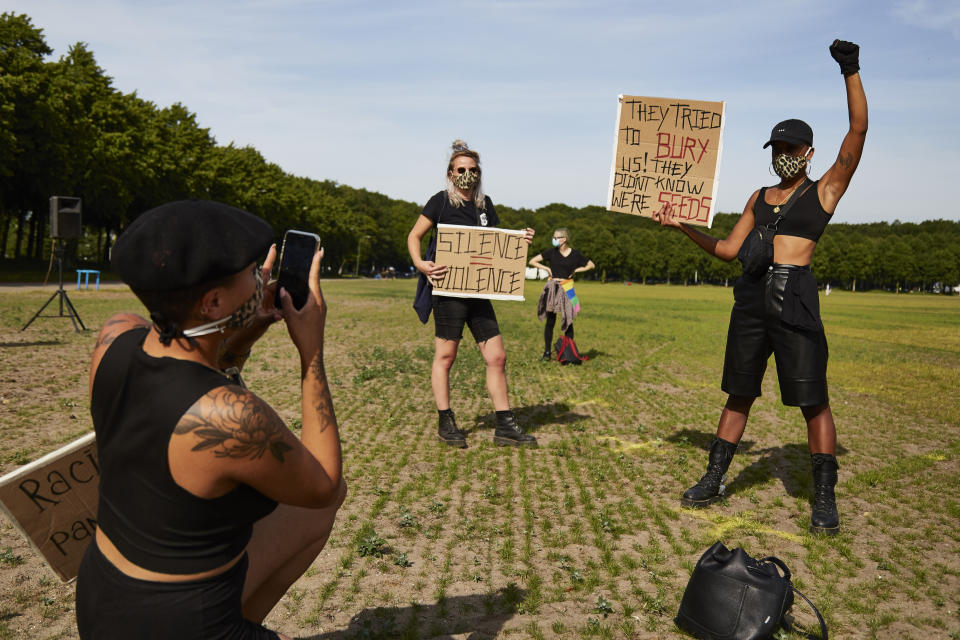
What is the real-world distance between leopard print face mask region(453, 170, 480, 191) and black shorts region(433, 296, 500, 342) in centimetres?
104

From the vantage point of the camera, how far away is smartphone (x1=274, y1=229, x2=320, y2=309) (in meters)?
2.09

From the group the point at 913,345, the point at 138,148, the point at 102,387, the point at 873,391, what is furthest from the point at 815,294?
the point at 138,148

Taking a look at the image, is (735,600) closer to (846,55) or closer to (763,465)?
(846,55)

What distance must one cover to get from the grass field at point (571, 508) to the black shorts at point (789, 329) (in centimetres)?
99

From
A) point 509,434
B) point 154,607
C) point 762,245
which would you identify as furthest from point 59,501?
point 509,434

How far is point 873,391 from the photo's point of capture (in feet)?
38.1

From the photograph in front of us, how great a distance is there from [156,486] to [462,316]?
5000 millimetres

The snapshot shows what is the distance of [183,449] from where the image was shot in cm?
171

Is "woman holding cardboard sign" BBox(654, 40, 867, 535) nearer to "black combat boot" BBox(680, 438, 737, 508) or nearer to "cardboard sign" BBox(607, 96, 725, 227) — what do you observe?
"black combat boot" BBox(680, 438, 737, 508)

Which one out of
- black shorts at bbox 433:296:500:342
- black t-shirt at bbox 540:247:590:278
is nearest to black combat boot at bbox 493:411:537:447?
black shorts at bbox 433:296:500:342

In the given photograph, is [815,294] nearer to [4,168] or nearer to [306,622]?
[306,622]

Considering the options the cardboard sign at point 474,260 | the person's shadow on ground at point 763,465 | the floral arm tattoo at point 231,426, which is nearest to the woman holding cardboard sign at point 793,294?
the person's shadow on ground at point 763,465

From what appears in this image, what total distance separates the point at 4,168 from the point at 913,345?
131 ft

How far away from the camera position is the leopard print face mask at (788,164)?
4.77 metres
